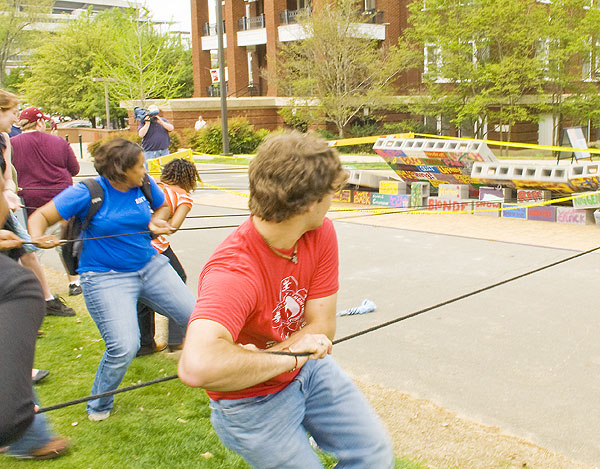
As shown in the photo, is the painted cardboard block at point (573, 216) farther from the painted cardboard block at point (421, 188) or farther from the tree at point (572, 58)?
the tree at point (572, 58)

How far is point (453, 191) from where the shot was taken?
1237cm

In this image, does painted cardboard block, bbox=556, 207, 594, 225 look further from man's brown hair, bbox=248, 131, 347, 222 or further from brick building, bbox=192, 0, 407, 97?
brick building, bbox=192, 0, 407, 97

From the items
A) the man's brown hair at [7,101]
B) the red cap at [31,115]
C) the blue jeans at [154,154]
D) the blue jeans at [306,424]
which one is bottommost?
the blue jeans at [306,424]

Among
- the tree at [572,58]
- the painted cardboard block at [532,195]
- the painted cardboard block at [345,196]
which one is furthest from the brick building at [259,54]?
the painted cardboard block at [532,195]

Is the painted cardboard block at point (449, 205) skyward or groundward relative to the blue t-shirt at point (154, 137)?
groundward

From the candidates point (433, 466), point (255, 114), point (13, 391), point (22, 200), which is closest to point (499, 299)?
point (433, 466)

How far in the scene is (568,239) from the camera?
9484 millimetres

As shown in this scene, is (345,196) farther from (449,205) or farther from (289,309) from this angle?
(289,309)

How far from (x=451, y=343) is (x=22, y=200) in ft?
14.0

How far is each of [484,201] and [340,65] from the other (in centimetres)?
1939

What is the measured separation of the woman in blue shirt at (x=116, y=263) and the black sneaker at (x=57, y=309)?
2.48 meters

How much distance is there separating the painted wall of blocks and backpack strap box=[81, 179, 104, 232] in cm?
635

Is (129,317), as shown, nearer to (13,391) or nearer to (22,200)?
(13,391)

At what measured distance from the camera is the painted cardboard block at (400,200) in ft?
41.3
